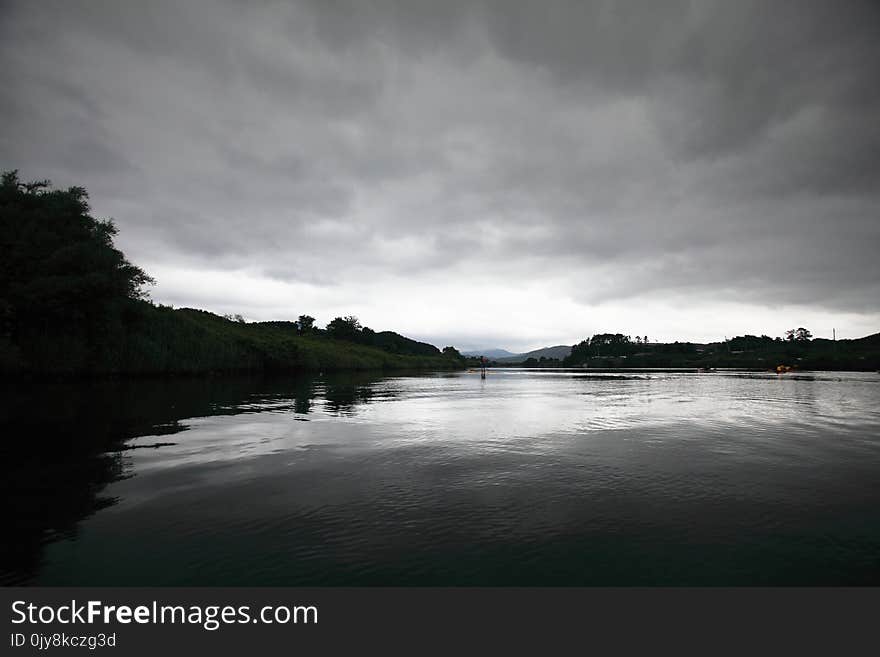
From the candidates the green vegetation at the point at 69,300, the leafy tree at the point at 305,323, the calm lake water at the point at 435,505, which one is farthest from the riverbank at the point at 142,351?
the leafy tree at the point at 305,323

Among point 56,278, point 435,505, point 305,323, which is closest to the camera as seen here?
point 435,505

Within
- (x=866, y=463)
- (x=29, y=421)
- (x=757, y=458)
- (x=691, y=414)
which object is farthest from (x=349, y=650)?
(x=691, y=414)

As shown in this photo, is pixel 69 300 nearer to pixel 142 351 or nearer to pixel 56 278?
pixel 56 278

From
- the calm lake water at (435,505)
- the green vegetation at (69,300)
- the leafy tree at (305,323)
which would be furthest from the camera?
the leafy tree at (305,323)

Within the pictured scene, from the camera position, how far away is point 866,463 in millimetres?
12312

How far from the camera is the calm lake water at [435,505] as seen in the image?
19.4 feet

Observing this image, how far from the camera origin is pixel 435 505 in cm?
863

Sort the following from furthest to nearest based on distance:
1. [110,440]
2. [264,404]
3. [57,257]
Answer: [57,257] → [264,404] → [110,440]

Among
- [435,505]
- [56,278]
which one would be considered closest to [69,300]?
[56,278]

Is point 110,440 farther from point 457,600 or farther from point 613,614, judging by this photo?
point 613,614

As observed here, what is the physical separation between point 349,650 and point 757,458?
14.3 metres

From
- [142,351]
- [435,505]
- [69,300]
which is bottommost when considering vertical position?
[435,505]

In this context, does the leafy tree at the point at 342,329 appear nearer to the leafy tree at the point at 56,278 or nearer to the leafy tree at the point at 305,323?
the leafy tree at the point at 305,323

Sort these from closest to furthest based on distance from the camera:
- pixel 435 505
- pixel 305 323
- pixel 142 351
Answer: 1. pixel 435 505
2. pixel 142 351
3. pixel 305 323
